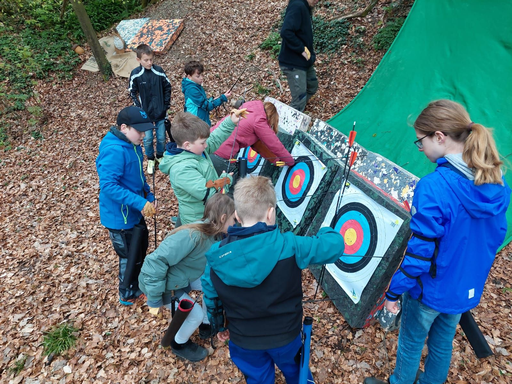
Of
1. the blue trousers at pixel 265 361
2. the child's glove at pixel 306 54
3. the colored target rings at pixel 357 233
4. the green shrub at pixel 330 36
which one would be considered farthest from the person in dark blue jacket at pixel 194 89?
the green shrub at pixel 330 36

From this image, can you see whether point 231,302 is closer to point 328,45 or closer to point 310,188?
point 310,188

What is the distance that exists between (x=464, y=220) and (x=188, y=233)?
5.42 feet

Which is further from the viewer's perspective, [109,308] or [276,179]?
[276,179]

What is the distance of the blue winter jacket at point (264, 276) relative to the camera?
1554mm

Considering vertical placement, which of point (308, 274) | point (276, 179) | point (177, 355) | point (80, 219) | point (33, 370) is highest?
point (276, 179)

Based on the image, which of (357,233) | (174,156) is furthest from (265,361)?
(174,156)

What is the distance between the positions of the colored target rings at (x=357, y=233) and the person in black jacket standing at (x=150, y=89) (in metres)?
3.27

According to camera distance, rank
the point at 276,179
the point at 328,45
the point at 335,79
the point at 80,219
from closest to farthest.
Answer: the point at 276,179 → the point at 80,219 → the point at 335,79 → the point at 328,45

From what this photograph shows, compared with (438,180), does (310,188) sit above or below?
below

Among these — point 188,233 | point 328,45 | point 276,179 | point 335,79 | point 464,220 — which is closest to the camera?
point 464,220

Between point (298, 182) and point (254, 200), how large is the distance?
2046 millimetres

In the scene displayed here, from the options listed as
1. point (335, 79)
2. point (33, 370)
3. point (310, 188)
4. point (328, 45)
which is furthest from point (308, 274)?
point (328, 45)

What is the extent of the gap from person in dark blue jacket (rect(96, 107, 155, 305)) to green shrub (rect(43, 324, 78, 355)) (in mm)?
653

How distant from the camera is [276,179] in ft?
13.3
